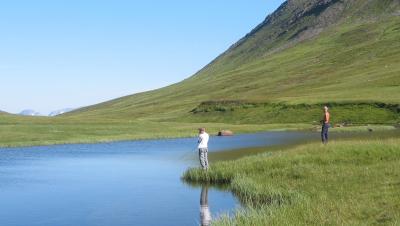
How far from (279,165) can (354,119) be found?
6481 cm

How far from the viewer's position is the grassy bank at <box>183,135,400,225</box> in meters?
19.6

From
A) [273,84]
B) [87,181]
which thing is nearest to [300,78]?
[273,84]

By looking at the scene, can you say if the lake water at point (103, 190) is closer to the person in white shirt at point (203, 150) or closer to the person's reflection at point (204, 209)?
the person's reflection at point (204, 209)

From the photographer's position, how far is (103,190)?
34.8 m

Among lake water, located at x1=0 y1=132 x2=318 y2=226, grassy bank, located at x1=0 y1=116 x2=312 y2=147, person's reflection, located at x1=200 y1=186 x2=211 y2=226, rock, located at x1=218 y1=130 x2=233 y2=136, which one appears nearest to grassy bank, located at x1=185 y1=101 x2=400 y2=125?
grassy bank, located at x1=0 y1=116 x2=312 y2=147

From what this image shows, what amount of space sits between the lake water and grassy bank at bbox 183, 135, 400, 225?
1831 millimetres

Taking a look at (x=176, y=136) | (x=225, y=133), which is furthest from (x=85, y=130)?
(x=225, y=133)

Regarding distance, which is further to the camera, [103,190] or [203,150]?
[203,150]

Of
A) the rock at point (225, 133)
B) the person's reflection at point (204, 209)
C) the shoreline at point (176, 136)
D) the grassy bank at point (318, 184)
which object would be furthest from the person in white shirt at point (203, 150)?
the rock at point (225, 133)

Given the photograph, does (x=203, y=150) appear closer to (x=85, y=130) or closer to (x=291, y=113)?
(x=85, y=130)

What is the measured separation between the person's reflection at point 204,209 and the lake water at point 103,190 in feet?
0.19

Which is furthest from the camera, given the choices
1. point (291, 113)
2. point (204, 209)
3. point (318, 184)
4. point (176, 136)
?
point (291, 113)

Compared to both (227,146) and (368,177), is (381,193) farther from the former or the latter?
(227,146)

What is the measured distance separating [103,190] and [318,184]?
1380 centimetres
